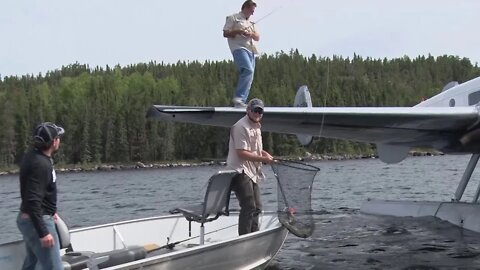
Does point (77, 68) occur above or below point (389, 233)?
above

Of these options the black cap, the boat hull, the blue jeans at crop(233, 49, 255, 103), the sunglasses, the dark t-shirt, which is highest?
the blue jeans at crop(233, 49, 255, 103)

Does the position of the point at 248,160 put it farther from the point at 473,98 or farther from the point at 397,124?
the point at 473,98

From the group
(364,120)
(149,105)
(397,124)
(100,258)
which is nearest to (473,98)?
(397,124)

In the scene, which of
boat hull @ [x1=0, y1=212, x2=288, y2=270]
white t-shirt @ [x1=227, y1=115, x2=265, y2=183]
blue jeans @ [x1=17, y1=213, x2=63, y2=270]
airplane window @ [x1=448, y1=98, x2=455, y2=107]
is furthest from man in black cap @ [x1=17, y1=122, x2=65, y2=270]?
airplane window @ [x1=448, y1=98, x2=455, y2=107]

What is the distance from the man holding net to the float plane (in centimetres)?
219

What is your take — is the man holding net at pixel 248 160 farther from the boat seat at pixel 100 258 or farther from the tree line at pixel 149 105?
the tree line at pixel 149 105

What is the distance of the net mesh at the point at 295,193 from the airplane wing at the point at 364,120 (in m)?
2.39

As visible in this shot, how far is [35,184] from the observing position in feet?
21.1

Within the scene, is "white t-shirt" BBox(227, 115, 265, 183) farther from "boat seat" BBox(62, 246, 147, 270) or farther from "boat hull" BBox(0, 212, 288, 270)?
"boat seat" BBox(62, 246, 147, 270)

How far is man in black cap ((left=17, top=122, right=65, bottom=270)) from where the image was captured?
6430mm

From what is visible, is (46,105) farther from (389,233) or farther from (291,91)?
(389,233)

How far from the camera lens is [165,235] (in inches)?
424

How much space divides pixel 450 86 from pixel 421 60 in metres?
165

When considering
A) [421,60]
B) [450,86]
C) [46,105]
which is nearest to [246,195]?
[450,86]
